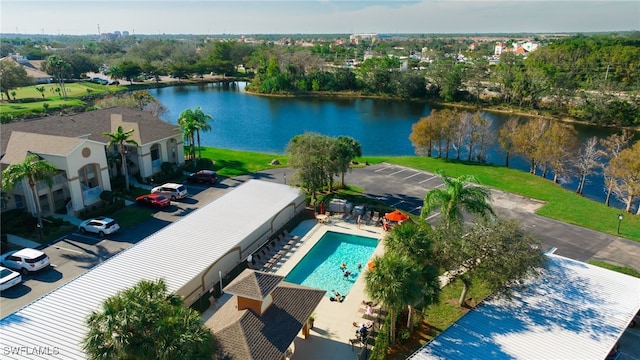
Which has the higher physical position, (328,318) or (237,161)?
(237,161)

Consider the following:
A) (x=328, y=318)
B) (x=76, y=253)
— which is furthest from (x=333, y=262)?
(x=76, y=253)

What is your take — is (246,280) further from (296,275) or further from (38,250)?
(38,250)

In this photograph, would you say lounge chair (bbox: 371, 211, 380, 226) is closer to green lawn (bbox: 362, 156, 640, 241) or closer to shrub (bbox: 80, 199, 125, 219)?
green lawn (bbox: 362, 156, 640, 241)

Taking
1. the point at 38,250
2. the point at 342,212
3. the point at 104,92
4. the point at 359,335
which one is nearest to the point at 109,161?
the point at 38,250

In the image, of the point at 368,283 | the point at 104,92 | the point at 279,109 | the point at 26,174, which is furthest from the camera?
the point at 104,92

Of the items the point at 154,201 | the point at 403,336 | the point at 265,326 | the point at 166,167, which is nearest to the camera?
the point at 265,326

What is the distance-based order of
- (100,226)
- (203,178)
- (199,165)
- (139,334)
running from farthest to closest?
(199,165)
(203,178)
(100,226)
(139,334)

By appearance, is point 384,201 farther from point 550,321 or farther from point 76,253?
point 76,253
